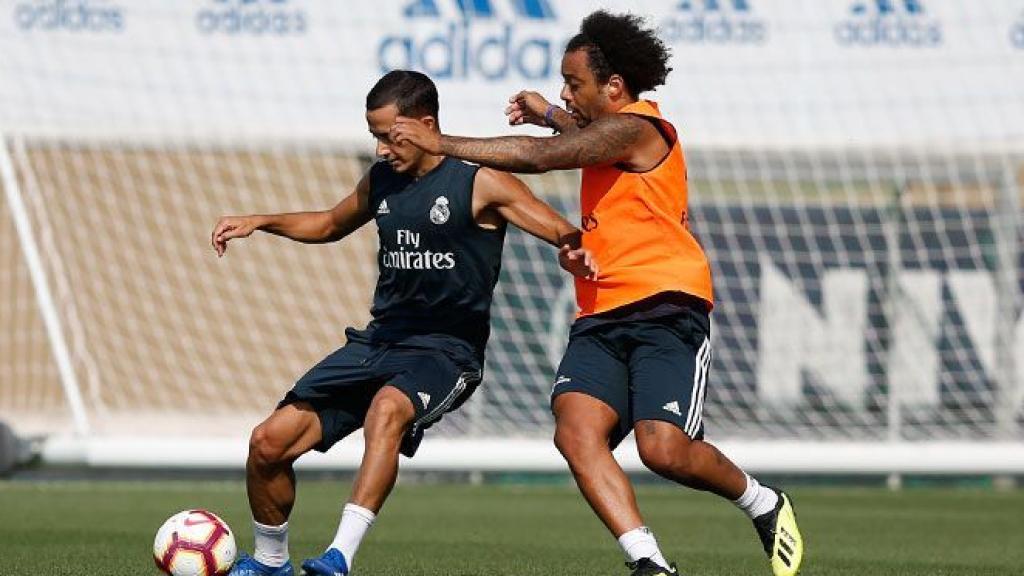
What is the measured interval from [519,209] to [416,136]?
3.57ft

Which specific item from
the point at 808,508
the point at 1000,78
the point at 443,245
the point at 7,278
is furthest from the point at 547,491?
the point at 443,245

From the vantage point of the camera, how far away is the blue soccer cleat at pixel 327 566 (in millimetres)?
6375

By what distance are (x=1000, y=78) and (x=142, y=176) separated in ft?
22.4

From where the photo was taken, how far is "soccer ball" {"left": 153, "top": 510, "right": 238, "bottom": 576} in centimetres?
700

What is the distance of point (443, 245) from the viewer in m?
7.37

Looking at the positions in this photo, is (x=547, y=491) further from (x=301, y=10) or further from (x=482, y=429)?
(x=301, y=10)

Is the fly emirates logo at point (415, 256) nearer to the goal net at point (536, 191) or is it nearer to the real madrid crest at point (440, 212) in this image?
the real madrid crest at point (440, 212)

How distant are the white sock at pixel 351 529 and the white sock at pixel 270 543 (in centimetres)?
69

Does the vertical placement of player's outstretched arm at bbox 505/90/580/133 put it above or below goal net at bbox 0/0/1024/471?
above

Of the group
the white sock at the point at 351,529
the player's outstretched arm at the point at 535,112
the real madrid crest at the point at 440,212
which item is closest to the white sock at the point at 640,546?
the white sock at the point at 351,529

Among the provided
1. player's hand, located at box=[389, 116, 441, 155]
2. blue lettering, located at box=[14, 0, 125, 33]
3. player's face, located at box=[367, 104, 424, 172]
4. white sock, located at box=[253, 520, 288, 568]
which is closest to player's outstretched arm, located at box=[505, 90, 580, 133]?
player's face, located at box=[367, 104, 424, 172]

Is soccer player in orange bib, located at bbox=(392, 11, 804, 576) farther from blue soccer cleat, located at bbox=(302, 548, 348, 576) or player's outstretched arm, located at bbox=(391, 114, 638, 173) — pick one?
blue soccer cleat, located at bbox=(302, 548, 348, 576)

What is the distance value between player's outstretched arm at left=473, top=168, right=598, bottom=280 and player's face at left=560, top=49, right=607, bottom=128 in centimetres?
45

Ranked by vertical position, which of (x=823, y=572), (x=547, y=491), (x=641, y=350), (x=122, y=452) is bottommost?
(x=547, y=491)
